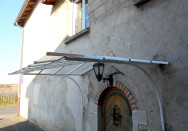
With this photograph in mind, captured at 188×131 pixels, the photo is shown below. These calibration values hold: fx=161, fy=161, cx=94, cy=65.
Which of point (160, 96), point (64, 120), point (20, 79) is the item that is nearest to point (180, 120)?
point (160, 96)

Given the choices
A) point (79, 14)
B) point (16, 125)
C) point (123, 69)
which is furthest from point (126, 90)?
point (16, 125)

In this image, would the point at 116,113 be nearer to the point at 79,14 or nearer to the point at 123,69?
the point at 123,69

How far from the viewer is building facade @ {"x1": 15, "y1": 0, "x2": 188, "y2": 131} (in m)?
2.47

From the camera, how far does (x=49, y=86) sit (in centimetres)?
692

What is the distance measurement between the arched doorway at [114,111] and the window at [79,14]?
102 inches

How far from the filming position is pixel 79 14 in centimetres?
575

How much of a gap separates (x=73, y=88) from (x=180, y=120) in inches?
135

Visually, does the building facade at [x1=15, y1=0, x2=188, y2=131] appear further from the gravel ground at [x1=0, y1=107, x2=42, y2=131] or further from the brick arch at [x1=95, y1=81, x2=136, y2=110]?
the gravel ground at [x1=0, y1=107, x2=42, y2=131]

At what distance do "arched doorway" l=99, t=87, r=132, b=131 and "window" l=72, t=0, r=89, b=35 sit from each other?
2581 mm

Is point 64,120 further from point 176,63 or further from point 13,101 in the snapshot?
point 13,101

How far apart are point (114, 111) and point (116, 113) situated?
2.6 inches

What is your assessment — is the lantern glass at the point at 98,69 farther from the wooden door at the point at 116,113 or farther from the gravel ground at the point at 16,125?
the gravel ground at the point at 16,125

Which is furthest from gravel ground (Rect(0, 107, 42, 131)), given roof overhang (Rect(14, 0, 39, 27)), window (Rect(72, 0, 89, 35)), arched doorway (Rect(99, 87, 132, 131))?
roof overhang (Rect(14, 0, 39, 27))

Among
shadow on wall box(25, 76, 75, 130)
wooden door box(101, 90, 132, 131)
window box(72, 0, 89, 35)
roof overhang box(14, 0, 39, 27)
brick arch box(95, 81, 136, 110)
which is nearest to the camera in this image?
brick arch box(95, 81, 136, 110)
